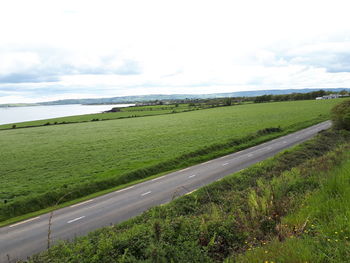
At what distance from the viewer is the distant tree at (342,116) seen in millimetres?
35562

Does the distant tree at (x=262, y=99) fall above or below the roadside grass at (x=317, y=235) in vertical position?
below

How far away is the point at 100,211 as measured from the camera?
16.8 m

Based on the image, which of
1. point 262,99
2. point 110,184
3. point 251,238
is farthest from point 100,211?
point 262,99

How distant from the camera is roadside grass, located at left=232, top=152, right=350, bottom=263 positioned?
539 cm

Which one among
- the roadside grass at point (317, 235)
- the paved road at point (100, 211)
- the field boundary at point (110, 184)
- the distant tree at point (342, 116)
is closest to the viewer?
the roadside grass at point (317, 235)

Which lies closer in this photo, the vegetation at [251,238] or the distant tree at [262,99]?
the vegetation at [251,238]

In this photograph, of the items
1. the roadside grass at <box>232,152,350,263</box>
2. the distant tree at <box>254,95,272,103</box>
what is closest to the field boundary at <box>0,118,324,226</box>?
the roadside grass at <box>232,152,350,263</box>

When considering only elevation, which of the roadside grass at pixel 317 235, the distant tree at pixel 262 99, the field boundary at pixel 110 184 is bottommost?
the field boundary at pixel 110 184

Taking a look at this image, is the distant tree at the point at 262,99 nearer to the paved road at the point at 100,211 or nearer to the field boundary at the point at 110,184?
the field boundary at the point at 110,184

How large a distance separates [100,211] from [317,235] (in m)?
→ 13.5

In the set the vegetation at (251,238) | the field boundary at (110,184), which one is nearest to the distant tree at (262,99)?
the field boundary at (110,184)

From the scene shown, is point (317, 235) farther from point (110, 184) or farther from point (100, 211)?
point (110, 184)

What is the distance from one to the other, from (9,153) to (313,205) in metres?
43.2

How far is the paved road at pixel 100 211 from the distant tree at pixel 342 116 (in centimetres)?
1915
